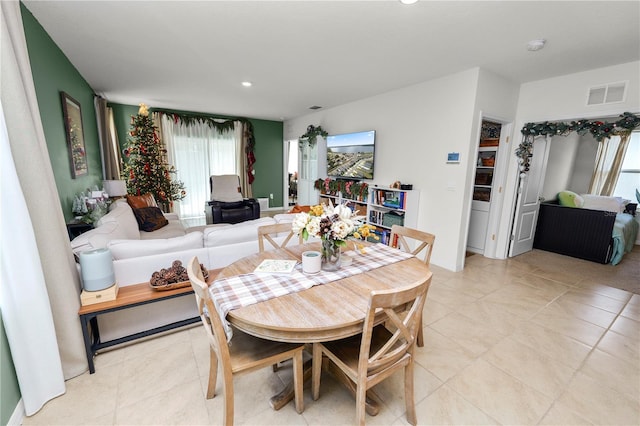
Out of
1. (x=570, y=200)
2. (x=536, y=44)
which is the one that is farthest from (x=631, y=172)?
(x=536, y=44)

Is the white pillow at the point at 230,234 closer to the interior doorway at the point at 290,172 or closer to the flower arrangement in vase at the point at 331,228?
the flower arrangement in vase at the point at 331,228

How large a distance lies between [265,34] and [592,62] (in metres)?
3.43

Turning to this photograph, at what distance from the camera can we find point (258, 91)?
422cm

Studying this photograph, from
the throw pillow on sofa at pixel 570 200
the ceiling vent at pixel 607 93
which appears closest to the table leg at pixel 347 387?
the ceiling vent at pixel 607 93

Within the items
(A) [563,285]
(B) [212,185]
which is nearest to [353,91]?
(B) [212,185]

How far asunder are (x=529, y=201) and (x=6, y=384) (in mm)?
5653

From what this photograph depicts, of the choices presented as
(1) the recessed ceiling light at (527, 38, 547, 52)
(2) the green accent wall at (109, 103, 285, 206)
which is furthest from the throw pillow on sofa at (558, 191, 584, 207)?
(2) the green accent wall at (109, 103, 285, 206)

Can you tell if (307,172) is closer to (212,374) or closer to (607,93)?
(607,93)

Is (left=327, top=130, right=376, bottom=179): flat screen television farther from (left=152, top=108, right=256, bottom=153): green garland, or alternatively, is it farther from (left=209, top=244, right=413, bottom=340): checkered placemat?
(left=209, top=244, right=413, bottom=340): checkered placemat

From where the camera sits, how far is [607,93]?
2.99 m

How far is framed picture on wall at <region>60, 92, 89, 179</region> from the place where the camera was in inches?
108

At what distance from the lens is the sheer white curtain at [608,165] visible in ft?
17.6

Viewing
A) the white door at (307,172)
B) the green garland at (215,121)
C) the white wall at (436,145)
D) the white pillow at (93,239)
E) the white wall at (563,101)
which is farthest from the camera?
A: the white door at (307,172)

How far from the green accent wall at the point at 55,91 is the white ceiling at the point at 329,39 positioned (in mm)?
117
